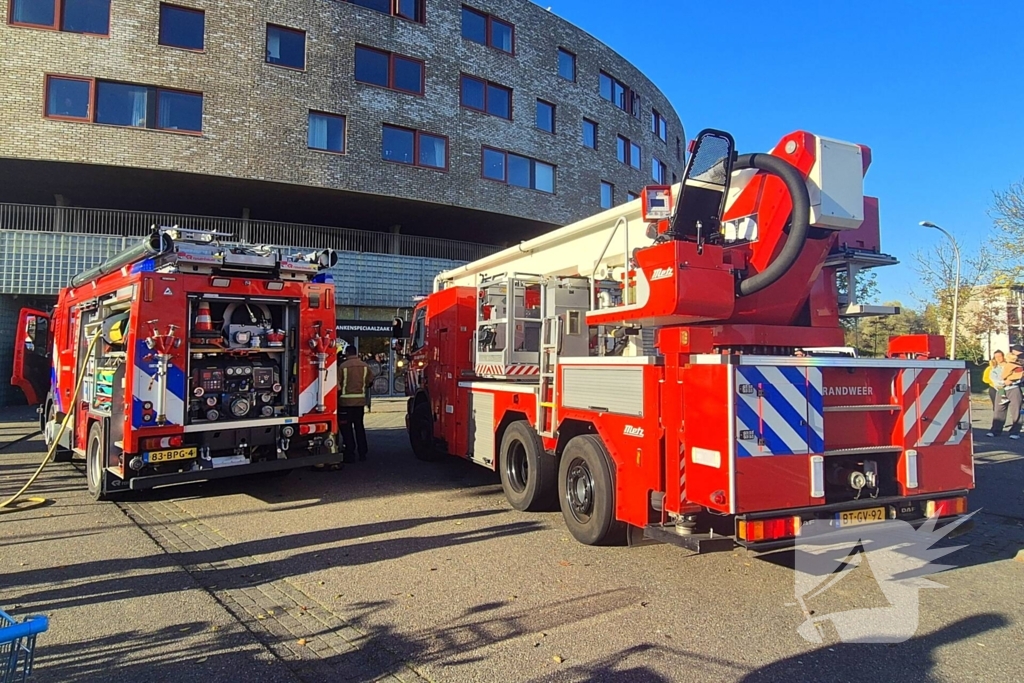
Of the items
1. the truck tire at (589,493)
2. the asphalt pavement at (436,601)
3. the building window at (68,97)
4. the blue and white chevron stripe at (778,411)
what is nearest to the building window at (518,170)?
the building window at (68,97)

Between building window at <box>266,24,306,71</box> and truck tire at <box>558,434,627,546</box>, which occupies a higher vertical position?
building window at <box>266,24,306,71</box>

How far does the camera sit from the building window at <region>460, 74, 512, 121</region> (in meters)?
24.6

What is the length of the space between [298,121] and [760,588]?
20.3 m

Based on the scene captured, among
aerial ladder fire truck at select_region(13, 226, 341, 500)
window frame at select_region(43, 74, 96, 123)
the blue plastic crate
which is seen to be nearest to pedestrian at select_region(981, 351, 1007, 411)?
aerial ladder fire truck at select_region(13, 226, 341, 500)

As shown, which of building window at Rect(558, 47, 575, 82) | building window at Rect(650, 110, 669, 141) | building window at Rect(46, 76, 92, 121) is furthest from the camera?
building window at Rect(650, 110, 669, 141)

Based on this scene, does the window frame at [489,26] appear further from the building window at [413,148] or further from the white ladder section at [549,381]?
the white ladder section at [549,381]

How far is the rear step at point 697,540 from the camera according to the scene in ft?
15.0

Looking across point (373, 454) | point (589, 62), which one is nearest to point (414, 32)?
point (589, 62)

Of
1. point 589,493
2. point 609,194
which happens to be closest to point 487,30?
point 609,194

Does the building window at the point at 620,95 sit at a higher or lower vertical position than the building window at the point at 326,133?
higher

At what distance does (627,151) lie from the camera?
31047 mm

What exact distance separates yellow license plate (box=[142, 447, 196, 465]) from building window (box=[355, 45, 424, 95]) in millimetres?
17994

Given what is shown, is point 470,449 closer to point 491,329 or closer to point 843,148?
point 491,329

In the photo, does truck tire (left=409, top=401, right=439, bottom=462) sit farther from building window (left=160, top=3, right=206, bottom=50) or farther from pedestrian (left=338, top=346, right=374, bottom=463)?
building window (left=160, top=3, right=206, bottom=50)
